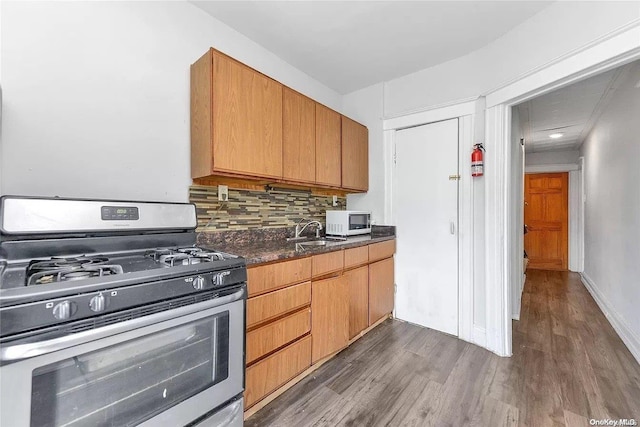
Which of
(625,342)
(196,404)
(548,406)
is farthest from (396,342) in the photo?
(625,342)

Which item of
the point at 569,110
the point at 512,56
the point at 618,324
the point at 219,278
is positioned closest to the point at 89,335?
the point at 219,278

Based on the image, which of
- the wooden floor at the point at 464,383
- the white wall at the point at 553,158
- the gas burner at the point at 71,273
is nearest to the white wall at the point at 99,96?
the gas burner at the point at 71,273

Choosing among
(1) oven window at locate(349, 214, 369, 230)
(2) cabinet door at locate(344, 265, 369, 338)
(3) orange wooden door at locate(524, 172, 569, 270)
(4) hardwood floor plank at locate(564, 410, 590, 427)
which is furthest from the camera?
(3) orange wooden door at locate(524, 172, 569, 270)

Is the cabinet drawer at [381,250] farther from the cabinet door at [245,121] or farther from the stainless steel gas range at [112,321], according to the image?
the stainless steel gas range at [112,321]

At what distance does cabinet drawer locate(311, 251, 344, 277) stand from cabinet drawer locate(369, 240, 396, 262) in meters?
0.48

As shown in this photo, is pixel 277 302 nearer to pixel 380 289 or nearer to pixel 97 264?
pixel 97 264

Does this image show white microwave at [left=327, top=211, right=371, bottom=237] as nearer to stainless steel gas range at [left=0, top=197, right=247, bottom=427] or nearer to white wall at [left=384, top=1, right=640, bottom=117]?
white wall at [left=384, top=1, right=640, bottom=117]

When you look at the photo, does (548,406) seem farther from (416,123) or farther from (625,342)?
(416,123)

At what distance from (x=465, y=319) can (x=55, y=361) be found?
8.83ft

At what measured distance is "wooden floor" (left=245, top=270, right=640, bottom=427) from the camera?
154cm

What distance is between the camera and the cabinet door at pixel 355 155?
2.73 metres

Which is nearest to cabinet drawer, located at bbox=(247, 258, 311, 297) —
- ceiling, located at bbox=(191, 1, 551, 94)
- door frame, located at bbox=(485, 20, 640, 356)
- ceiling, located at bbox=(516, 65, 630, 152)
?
door frame, located at bbox=(485, 20, 640, 356)

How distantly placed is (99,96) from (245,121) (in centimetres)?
77

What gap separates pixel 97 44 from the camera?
1.47 metres
